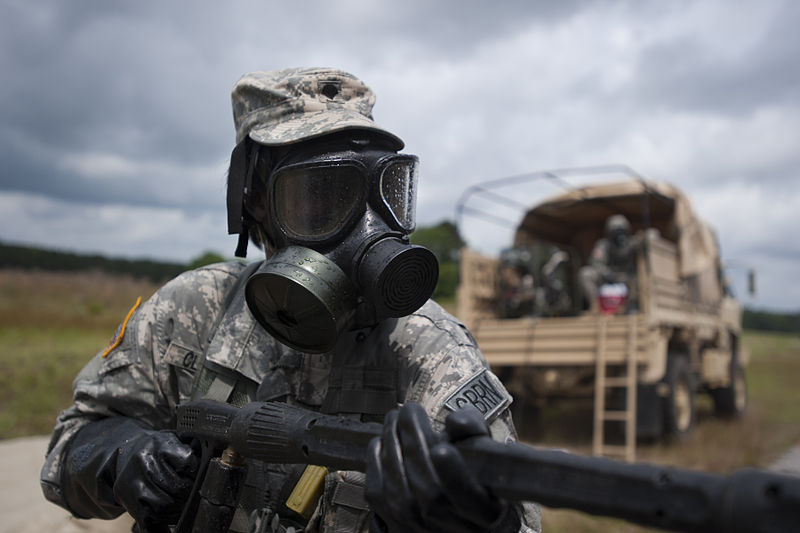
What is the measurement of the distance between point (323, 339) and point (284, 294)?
0.17 metres

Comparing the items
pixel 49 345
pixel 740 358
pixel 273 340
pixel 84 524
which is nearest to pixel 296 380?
pixel 273 340

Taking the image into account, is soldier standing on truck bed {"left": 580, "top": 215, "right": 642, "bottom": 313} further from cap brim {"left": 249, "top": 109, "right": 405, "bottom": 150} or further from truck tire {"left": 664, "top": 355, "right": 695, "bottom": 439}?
cap brim {"left": 249, "top": 109, "right": 405, "bottom": 150}

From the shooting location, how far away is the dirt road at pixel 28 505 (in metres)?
4.31

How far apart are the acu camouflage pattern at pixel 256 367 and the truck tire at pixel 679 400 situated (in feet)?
21.8

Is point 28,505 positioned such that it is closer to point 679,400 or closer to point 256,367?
point 256,367

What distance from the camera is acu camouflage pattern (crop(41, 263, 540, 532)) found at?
5.98 ft

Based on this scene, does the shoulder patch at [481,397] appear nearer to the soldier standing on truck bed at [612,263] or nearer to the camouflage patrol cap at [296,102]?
the camouflage patrol cap at [296,102]

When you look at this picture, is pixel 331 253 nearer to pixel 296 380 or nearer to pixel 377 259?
pixel 377 259

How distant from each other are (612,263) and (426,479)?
7.79 metres

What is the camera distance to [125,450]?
189 cm

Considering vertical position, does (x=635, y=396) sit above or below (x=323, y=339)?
below

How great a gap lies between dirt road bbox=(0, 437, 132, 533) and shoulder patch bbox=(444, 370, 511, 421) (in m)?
2.81

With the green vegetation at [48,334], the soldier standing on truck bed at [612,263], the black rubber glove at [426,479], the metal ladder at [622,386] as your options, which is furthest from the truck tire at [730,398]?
the black rubber glove at [426,479]

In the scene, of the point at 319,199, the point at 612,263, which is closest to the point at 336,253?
the point at 319,199
